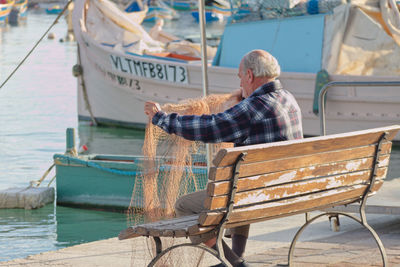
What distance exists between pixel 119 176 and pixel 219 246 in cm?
630

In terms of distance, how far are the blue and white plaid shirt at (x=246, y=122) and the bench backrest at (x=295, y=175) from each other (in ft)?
0.87

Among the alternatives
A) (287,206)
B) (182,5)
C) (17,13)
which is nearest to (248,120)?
(287,206)

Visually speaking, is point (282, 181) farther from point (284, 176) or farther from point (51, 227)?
point (51, 227)

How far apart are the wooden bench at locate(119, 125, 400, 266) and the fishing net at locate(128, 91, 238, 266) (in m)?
0.57

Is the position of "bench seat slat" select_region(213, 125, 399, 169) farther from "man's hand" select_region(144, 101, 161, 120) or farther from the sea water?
the sea water

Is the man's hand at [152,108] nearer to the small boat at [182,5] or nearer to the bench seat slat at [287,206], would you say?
the bench seat slat at [287,206]

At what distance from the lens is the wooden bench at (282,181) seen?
12.7ft

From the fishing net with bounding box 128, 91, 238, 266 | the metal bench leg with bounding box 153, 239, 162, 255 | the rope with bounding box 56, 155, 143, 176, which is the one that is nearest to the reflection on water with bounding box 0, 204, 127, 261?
the rope with bounding box 56, 155, 143, 176

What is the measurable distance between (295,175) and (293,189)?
7 cm

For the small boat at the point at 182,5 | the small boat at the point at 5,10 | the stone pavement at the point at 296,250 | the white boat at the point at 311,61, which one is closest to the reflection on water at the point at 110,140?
the white boat at the point at 311,61

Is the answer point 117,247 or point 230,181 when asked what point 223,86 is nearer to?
point 117,247

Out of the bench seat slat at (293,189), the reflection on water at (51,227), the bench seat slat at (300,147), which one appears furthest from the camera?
the reflection on water at (51,227)

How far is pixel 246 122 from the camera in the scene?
4285 millimetres

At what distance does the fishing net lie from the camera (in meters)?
4.78
